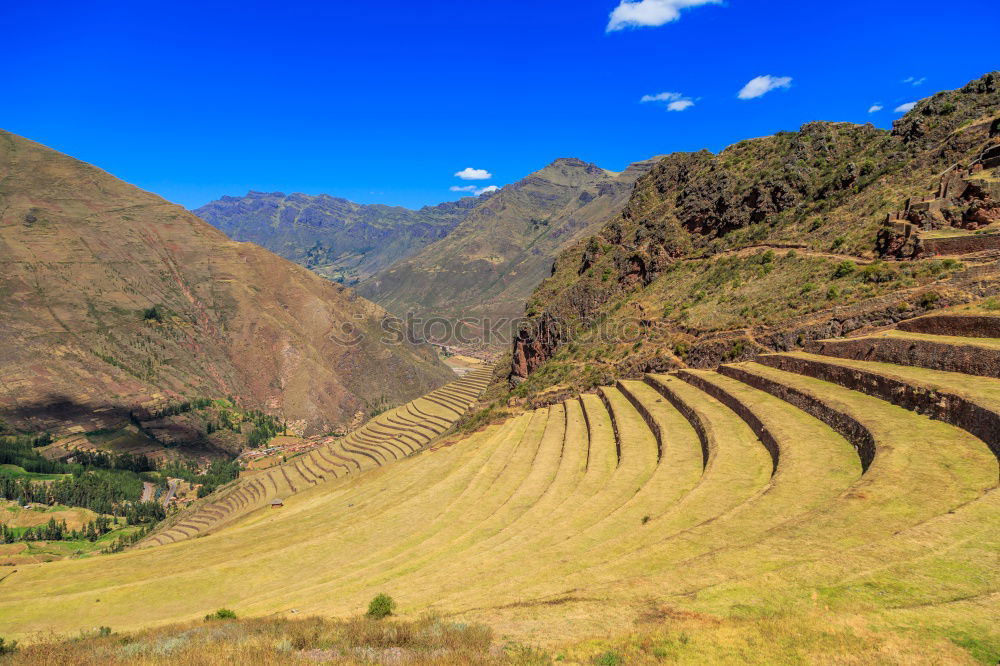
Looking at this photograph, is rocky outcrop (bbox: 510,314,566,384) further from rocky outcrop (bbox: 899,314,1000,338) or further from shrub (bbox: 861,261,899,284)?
rocky outcrop (bbox: 899,314,1000,338)

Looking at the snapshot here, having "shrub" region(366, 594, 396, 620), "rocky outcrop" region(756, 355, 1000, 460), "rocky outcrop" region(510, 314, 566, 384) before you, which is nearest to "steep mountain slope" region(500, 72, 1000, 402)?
"rocky outcrop" region(510, 314, 566, 384)

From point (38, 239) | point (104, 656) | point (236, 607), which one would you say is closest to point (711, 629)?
point (104, 656)

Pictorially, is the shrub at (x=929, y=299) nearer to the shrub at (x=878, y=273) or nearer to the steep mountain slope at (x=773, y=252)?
the steep mountain slope at (x=773, y=252)

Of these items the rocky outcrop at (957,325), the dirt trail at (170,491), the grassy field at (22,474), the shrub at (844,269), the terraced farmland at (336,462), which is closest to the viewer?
the rocky outcrop at (957,325)

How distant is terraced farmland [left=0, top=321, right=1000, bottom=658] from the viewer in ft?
35.2

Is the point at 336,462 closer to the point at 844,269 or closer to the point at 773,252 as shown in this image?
the point at 773,252

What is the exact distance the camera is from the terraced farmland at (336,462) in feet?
235

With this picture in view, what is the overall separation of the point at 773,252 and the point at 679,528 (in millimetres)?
35000

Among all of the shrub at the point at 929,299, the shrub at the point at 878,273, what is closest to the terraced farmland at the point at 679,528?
the shrub at the point at 929,299

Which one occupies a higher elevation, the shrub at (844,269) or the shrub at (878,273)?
the shrub at (844,269)

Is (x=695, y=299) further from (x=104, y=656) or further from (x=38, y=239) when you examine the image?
(x=38, y=239)

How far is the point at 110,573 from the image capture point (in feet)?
85.8

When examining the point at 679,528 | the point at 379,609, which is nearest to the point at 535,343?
the point at 679,528

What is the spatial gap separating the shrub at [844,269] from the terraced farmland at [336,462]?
5319cm
